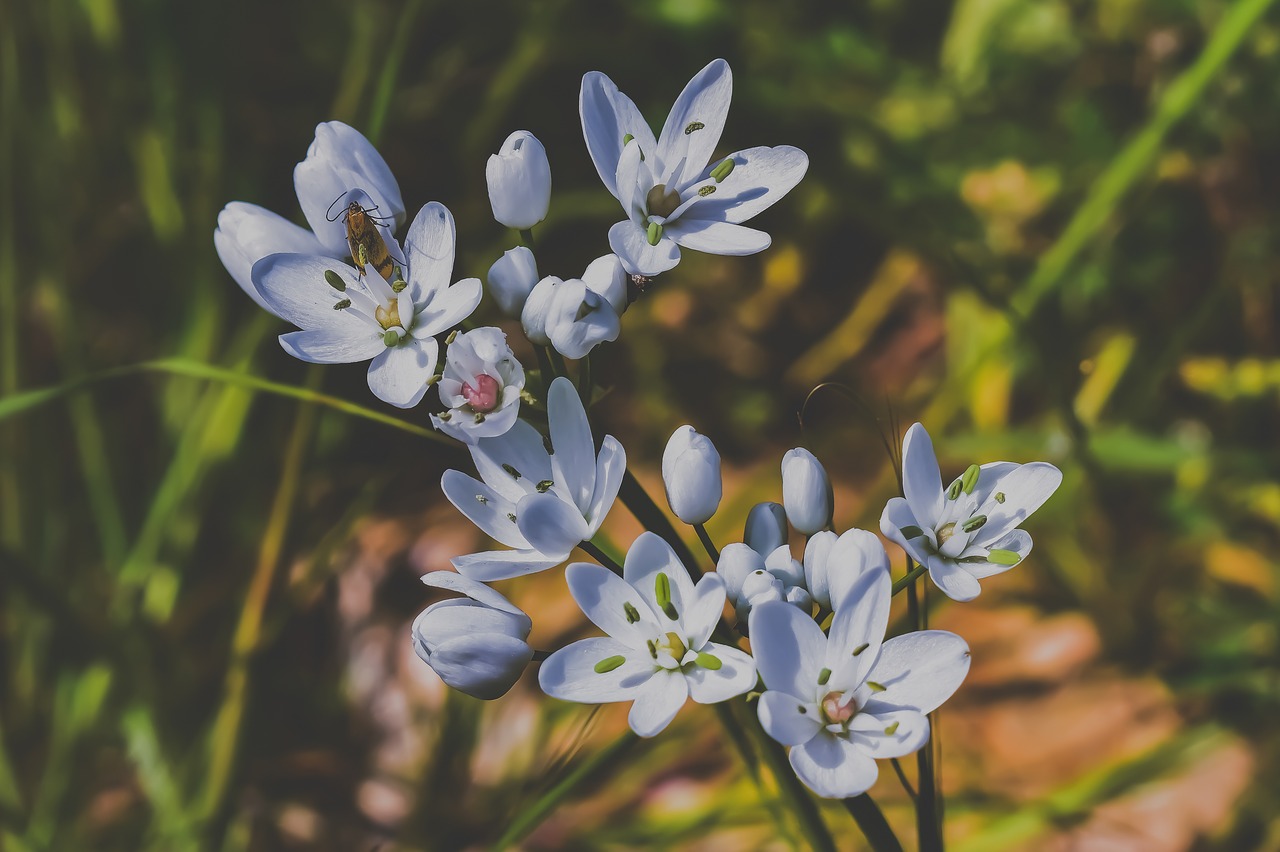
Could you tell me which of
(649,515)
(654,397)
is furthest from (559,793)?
(654,397)

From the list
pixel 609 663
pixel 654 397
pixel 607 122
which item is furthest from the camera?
pixel 654 397

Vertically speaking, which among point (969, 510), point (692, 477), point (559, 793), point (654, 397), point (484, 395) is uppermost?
point (484, 395)

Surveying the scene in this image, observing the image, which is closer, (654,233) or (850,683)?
(850,683)

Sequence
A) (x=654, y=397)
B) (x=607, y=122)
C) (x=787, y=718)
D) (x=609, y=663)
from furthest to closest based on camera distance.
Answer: (x=654, y=397) → (x=607, y=122) → (x=609, y=663) → (x=787, y=718)

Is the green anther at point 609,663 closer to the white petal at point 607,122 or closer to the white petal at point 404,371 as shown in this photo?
the white petal at point 404,371

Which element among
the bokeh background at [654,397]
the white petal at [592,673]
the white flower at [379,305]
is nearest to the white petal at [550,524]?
the white petal at [592,673]

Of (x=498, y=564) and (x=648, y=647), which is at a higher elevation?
(x=498, y=564)

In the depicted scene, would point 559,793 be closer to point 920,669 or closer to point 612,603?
point 612,603
